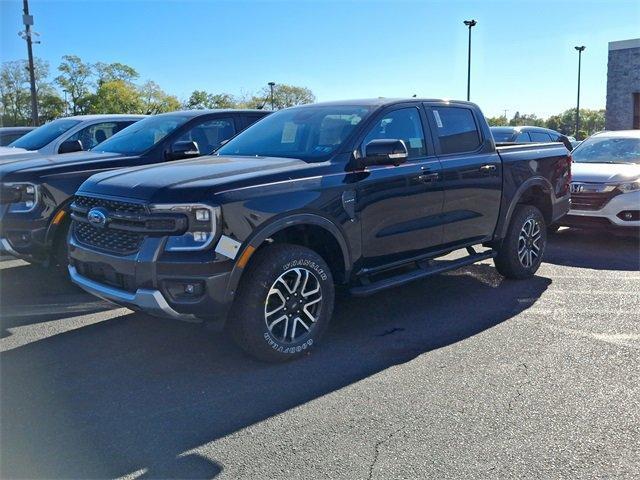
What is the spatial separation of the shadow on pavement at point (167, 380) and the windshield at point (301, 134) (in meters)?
1.55

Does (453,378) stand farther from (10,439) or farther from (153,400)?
(10,439)

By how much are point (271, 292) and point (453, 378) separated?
138cm

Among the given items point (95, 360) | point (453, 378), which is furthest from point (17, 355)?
point (453, 378)

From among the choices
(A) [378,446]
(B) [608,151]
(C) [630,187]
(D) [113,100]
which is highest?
(D) [113,100]

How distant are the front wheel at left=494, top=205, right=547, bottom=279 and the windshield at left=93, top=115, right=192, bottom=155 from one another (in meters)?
4.02

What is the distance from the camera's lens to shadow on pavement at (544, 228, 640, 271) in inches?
307

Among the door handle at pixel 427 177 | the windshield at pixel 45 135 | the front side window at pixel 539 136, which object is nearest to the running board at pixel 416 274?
the door handle at pixel 427 177

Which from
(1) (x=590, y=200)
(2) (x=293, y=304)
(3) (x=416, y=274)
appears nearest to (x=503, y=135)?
(1) (x=590, y=200)

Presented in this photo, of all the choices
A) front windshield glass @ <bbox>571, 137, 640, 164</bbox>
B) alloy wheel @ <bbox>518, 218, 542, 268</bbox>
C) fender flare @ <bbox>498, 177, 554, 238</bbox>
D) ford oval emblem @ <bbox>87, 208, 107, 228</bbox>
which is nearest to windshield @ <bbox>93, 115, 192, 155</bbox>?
ford oval emblem @ <bbox>87, 208, 107, 228</bbox>

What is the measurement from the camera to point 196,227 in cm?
406

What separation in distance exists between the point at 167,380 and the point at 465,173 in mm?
3342

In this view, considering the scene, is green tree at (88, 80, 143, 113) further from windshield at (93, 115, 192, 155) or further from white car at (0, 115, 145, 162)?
windshield at (93, 115, 192, 155)

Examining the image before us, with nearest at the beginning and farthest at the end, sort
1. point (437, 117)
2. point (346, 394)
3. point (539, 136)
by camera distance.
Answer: point (346, 394), point (437, 117), point (539, 136)

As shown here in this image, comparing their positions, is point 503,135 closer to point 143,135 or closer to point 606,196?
point 606,196
